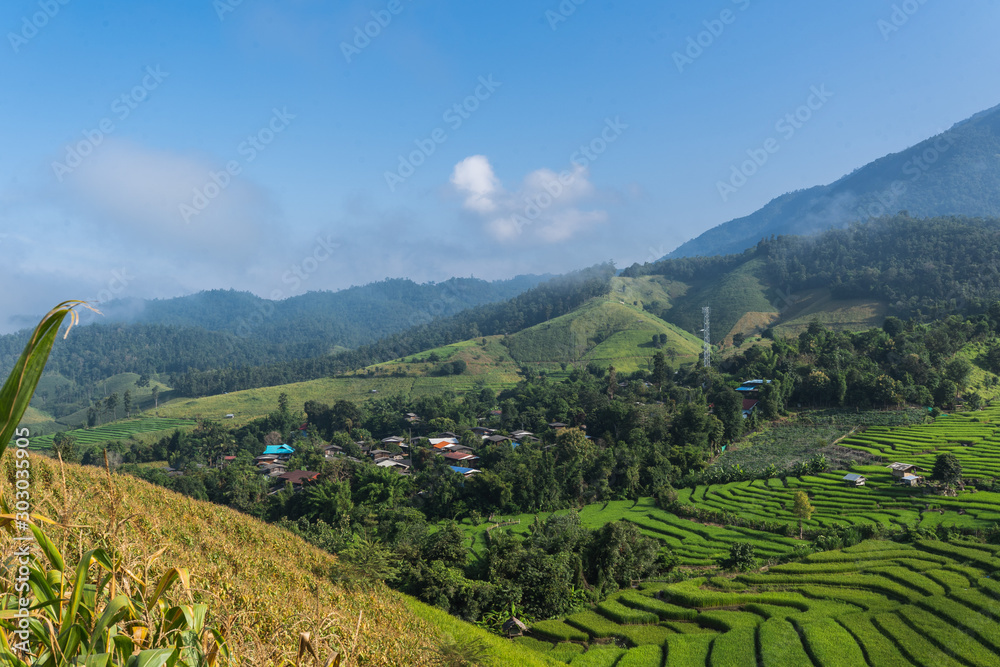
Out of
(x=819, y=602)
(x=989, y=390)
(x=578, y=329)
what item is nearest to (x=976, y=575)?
(x=819, y=602)

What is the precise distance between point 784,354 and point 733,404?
17183 mm

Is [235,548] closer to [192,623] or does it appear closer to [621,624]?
[192,623]

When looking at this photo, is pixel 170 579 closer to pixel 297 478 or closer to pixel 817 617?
pixel 817 617

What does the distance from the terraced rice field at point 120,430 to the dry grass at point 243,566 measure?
73.5 meters

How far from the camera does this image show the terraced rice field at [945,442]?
3506 cm

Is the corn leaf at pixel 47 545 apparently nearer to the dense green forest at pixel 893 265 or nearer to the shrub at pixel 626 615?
the shrub at pixel 626 615

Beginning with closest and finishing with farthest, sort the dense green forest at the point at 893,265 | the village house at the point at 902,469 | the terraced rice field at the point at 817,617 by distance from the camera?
the terraced rice field at the point at 817,617 → the village house at the point at 902,469 → the dense green forest at the point at 893,265

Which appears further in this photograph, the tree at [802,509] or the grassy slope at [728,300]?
the grassy slope at [728,300]

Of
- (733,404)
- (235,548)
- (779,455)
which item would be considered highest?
(235,548)

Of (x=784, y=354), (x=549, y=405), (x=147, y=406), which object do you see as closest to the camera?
(x=784, y=354)

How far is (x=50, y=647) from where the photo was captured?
1.69m

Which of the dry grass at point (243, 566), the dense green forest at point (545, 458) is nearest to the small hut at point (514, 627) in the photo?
the dense green forest at point (545, 458)

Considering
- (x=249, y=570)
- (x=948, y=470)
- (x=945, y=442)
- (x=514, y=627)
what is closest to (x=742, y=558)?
(x=514, y=627)

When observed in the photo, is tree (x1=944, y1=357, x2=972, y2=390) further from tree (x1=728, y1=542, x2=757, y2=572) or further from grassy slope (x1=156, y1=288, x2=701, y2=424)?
grassy slope (x1=156, y1=288, x2=701, y2=424)
